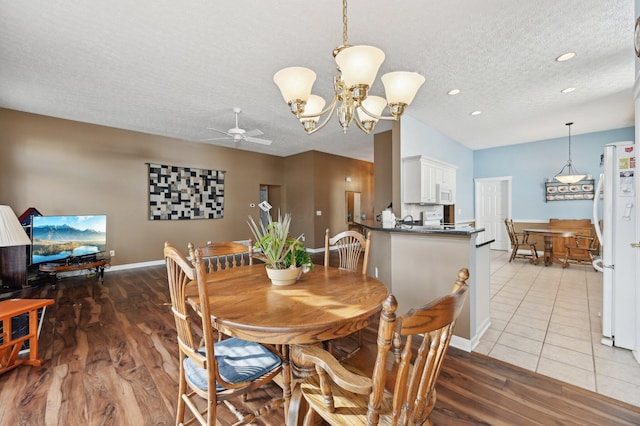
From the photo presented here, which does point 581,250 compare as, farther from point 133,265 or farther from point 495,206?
point 133,265

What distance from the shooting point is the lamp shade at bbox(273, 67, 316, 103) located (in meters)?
1.80

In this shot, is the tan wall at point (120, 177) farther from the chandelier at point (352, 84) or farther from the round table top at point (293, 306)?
the chandelier at point (352, 84)

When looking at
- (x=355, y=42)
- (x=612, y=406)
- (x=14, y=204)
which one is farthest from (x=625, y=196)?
(x=14, y=204)

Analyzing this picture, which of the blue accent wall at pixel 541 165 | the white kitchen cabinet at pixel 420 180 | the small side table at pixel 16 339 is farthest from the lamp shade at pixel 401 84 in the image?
the blue accent wall at pixel 541 165

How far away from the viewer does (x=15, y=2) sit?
82.3 inches

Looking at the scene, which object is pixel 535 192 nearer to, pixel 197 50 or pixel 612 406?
pixel 612 406

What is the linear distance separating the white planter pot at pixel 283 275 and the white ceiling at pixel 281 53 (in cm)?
206

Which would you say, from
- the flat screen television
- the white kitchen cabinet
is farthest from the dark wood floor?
the white kitchen cabinet

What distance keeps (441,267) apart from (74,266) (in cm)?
561

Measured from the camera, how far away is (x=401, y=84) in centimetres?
177

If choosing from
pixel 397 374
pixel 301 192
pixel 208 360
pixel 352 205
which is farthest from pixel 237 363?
pixel 352 205

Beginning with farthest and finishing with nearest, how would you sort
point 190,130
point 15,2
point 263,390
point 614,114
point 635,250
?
point 190,130
point 614,114
point 635,250
point 15,2
point 263,390

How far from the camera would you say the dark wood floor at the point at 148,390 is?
1.58 m

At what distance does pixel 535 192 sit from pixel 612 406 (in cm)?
658
